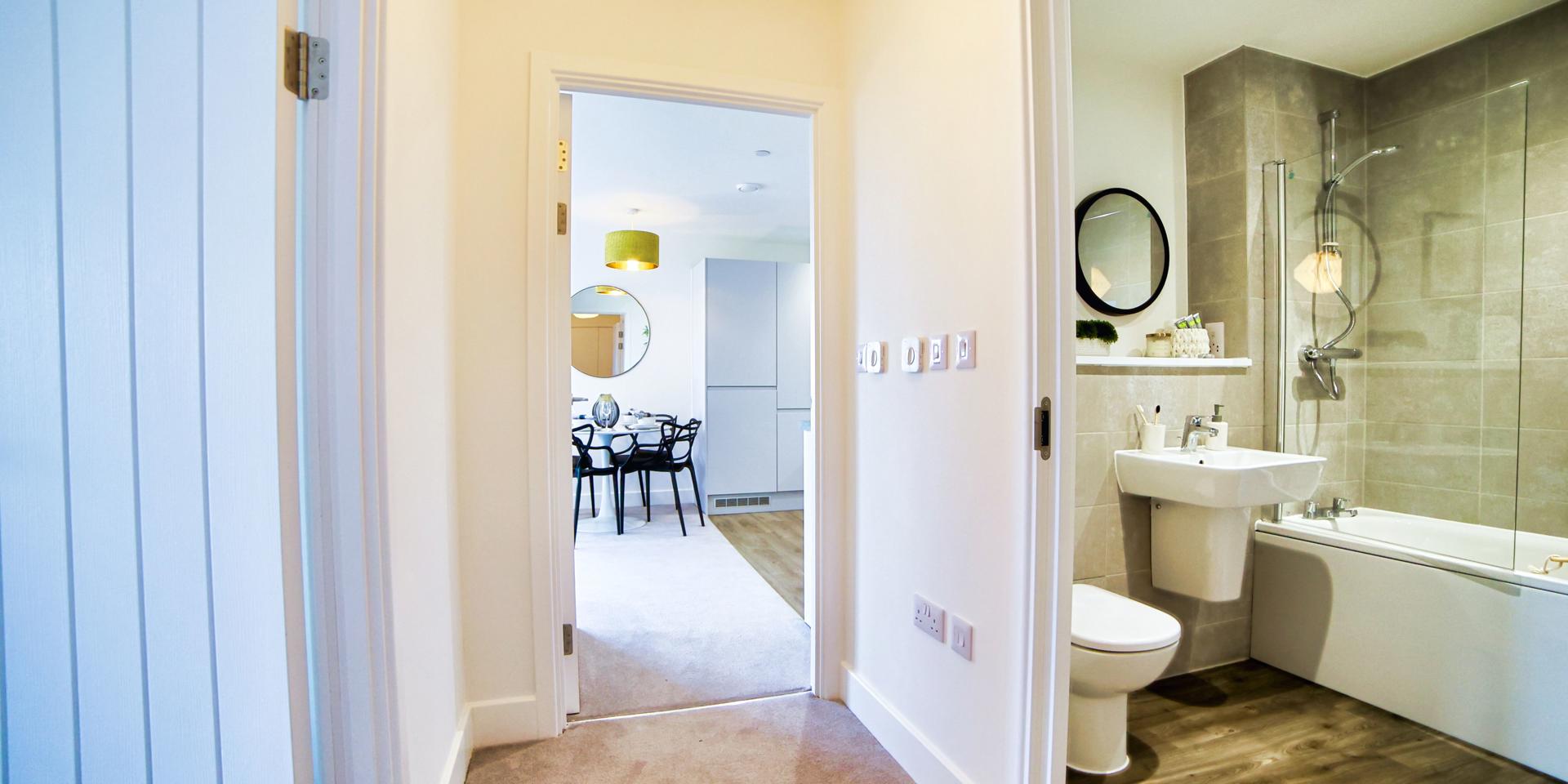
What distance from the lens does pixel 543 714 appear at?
6.11ft

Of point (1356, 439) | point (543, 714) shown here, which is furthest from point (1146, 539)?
point (543, 714)

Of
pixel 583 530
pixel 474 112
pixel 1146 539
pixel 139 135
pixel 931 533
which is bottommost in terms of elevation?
pixel 583 530

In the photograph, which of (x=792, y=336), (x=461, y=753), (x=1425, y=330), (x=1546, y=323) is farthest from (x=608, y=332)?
(x=1546, y=323)

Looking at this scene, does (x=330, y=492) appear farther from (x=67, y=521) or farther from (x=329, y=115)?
(x=329, y=115)

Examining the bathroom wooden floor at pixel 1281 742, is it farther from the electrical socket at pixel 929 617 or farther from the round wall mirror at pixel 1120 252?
the round wall mirror at pixel 1120 252

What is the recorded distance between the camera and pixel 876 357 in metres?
1.88

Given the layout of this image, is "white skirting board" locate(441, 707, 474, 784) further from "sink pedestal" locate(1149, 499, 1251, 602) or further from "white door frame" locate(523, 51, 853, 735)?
"sink pedestal" locate(1149, 499, 1251, 602)

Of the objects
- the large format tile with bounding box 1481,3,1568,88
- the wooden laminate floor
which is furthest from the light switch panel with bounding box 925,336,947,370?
the large format tile with bounding box 1481,3,1568,88

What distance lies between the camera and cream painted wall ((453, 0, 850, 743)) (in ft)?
5.88

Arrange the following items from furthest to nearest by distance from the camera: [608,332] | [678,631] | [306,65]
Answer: [608,332] < [678,631] < [306,65]

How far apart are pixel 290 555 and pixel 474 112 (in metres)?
1.38

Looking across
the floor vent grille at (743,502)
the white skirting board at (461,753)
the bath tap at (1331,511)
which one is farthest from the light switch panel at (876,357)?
the floor vent grille at (743,502)

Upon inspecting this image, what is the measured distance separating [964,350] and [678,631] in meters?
1.94

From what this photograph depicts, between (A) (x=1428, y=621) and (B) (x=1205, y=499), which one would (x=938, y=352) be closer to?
(B) (x=1205, y=499)
